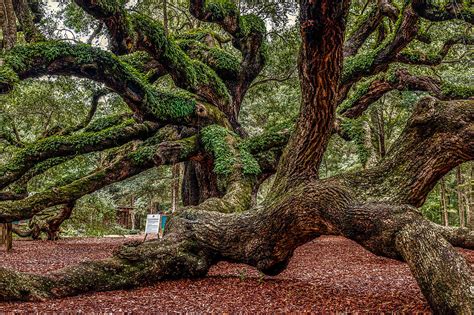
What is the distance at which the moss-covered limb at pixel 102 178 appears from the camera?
773 cm

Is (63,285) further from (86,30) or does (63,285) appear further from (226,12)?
(86,30)

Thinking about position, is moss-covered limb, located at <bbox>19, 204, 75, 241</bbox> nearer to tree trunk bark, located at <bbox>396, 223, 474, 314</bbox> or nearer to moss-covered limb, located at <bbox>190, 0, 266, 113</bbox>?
moss-covered limb, located at <bbox>190, 0, 266, 113</bbox>

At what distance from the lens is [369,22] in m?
10.6

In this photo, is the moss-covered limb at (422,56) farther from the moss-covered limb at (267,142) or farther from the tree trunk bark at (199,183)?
the tree trunk bark at (199,183)

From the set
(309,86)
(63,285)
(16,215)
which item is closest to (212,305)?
(63,285)

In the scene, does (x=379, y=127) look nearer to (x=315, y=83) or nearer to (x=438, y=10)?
(x=438, y=10)

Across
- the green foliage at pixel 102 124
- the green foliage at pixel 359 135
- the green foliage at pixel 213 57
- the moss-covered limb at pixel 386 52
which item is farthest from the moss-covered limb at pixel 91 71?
the moss-covered limb at pixel 386 52

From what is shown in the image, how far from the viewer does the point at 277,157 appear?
9297mm

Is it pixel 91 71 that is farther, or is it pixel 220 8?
pixel 220 8

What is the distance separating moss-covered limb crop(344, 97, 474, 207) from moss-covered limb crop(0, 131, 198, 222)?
5.54m

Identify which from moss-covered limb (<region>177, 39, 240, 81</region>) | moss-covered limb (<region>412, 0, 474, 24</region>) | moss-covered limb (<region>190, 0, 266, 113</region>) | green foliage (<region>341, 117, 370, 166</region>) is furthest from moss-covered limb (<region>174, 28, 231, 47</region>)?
moss-covered limb (<region>412, 0, 474, 24</region>)

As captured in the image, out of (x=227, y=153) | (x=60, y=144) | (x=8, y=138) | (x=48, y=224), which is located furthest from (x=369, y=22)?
(x=48, y=224)

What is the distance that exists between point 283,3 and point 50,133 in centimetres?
842

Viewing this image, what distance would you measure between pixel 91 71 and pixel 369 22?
25.7 ft
